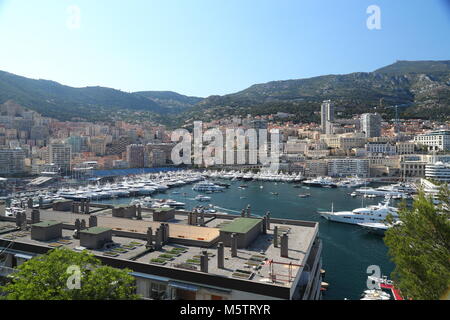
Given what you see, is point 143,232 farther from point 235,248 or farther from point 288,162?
point 288,162

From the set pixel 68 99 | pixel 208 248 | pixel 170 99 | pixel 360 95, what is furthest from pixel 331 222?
pixel 170 99

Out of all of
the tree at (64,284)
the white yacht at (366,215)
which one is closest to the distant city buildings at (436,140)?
the white yacht at (366,215)

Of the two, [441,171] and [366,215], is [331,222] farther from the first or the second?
[441,171]

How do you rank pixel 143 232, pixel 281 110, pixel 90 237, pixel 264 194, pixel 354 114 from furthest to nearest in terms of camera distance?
pixel 281 110 < pixel 354 114 < pixel 264 194 < pixel 143 232 < pixel 90 237

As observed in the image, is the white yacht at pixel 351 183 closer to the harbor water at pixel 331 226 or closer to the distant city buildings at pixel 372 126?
the harbor water at pixel 331 226

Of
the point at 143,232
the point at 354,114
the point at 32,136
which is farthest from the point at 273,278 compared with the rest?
the point at 354,114
